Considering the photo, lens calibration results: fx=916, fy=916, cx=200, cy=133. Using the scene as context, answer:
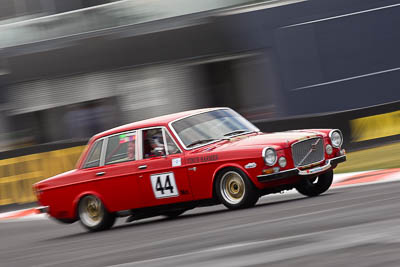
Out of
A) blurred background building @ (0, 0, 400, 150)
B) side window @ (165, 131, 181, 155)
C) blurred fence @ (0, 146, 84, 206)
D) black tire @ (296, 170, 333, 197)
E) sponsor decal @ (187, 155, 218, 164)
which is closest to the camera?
sponsor decal @ (187, 155, 218, 164)

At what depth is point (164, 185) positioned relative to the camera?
11.1 meters

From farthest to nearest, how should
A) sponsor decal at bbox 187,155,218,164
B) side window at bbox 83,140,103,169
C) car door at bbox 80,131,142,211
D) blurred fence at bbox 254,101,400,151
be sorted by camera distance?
blurred fence at bbox 254,101,400,151 → side window at bbox 83,140,103,169 → car door at bbox 80,131,142,211 → sponsor decal at bbox 187,155,218,164

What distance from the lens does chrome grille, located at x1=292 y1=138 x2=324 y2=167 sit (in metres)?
10.4

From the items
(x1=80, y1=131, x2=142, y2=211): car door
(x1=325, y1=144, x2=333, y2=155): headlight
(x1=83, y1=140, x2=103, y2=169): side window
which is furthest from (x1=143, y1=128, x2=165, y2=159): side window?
(x1=325, y1=144, x2=333, y2=155): headlight

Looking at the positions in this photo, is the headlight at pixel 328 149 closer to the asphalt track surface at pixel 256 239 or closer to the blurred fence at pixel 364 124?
the asphalt track surface at pixel 256 239

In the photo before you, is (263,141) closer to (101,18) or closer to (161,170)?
(161,170)

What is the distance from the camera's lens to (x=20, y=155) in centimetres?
1875

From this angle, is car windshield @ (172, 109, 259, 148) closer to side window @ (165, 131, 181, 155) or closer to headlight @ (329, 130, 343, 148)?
side window @ (165, 131, 181, 155)

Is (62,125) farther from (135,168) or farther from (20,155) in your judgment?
(135,168)


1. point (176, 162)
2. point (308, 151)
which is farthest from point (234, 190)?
point (308, 151)

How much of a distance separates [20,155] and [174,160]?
8.47 m

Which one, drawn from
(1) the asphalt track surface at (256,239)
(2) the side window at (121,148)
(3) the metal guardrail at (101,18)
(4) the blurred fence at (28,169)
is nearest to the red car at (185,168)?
(2) the side window at (121,148)

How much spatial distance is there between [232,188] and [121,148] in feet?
6.20

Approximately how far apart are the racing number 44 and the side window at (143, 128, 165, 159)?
299 millimetres
